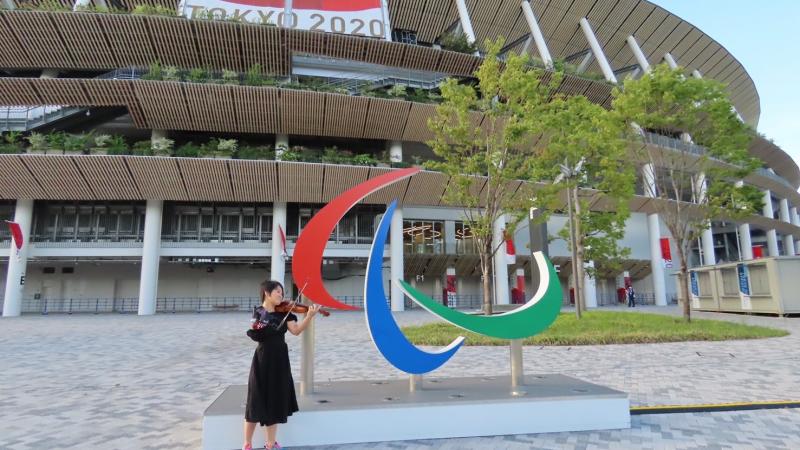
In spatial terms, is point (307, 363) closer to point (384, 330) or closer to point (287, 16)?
point (384, 330)

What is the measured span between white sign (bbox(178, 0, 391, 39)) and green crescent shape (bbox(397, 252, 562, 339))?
22.0 metres

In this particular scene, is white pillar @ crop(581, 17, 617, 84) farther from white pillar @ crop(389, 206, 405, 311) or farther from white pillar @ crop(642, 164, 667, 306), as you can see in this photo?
white pillar @ crop(389, 206, 405, 311)

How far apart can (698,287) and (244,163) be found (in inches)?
950

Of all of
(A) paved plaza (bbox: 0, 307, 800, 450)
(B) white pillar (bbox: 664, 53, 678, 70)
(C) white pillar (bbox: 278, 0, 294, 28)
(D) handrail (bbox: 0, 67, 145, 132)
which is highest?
(B) white pillar (bbox: 664, 53, 678, 70)

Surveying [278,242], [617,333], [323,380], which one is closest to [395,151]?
[278,242]

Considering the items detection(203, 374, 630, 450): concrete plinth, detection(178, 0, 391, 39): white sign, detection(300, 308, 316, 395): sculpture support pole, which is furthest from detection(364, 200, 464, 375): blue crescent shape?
detection(178, 0, 391, 39): white sign

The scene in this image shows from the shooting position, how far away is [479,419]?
4.52m

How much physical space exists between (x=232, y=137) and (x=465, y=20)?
15.6 m

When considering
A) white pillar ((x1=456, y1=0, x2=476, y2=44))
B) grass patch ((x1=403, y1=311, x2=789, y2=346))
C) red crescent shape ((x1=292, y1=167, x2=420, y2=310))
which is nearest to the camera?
red crescent shape ((x1=292, y1=167, x2=420, y2=310))

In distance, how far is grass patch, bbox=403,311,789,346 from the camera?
455 inches

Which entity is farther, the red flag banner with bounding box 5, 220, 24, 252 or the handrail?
the handrail

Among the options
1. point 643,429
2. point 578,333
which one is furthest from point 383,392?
point 578,333

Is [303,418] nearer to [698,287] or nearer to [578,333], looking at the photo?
[578,333]

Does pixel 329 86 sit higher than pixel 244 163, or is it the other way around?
pixel 329 86
